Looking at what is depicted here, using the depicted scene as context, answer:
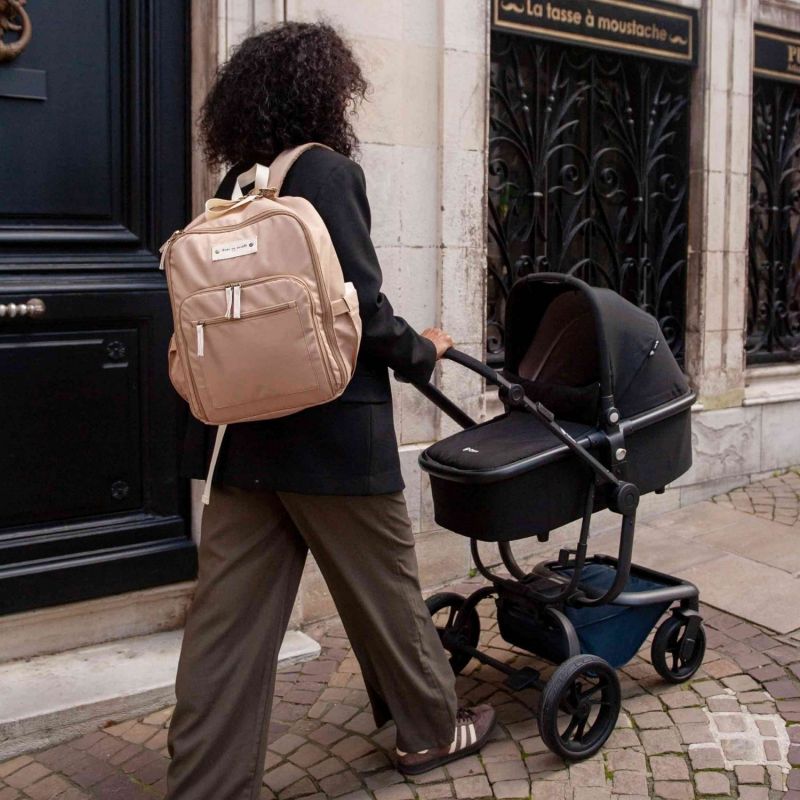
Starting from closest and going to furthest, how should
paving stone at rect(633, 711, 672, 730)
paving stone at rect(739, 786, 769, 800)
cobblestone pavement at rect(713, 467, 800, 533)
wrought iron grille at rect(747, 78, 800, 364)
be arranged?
paving stone at rect(739, 786, 769, 800) < paving stone at rect(633, 711, 672, 730) < cobblestone pavement at rect(713, 467, 800, 533) < wrought iron grille at rect(747, 78, 800, 364)

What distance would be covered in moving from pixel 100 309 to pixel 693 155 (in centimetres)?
369

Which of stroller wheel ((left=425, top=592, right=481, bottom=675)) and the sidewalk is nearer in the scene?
the sidewalk

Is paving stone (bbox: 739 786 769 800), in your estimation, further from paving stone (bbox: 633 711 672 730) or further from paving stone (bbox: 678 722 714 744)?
paving stone (bbox: 633 711 672 730)

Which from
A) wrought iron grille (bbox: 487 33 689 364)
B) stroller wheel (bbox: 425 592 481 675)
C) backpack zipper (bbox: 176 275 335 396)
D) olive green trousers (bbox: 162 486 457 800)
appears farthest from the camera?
wrought iron grille (bbox: 487 33 689 364)

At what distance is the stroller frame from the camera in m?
3.44

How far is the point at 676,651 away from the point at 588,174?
295cm

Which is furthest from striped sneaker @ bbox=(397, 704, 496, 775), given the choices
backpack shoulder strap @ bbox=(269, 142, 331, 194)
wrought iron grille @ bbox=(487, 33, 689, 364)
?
wrought iron grille @ bbox=(487, 33, 689, 364)

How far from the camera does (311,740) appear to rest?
3.79 m

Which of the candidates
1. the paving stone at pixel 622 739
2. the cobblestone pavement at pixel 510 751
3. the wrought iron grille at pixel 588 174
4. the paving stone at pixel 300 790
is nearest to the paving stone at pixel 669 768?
the cobblestone pavement at pixel 510 751

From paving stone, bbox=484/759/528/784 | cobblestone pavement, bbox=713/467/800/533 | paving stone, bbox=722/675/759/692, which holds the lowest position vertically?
paving stone, bbox=484/759/528/784

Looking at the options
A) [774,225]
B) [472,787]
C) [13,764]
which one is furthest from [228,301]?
[774,225]

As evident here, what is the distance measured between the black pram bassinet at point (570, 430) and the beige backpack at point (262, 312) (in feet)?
2.51

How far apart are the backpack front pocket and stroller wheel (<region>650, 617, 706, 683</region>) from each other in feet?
6.04

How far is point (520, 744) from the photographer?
3.68m
